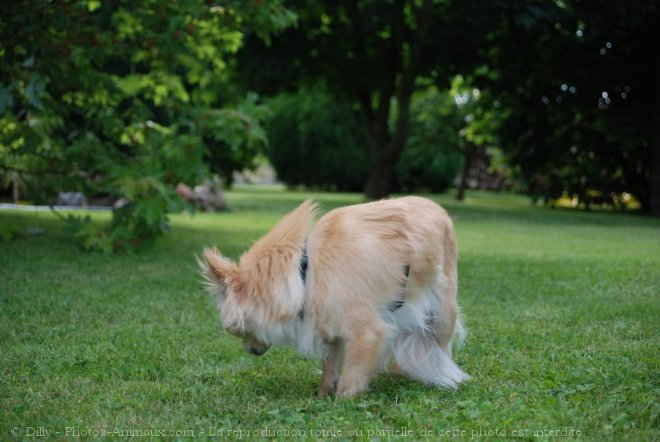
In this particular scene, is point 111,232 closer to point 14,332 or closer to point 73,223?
point 73,223

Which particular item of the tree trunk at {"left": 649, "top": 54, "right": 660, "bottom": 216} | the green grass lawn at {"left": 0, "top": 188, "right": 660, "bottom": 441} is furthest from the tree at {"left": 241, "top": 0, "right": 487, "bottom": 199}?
the green grass lawn at {"left": 0, "top": 188, "right": 660, "bottom": 441}

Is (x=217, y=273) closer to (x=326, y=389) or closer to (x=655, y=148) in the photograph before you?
(x=326, y=389)

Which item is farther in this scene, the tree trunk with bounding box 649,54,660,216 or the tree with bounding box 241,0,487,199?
the tree trunk with bounding box 649,54,660,216

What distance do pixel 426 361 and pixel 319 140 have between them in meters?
32.1

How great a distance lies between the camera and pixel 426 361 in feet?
14.9

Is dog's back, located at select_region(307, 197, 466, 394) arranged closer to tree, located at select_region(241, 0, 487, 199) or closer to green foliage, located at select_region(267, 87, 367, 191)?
tree, located at select_region(241, 0, 487, 199)

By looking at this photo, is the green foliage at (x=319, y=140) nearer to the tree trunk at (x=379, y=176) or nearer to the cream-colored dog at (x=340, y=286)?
the tree trunk at (x=379, y=176)

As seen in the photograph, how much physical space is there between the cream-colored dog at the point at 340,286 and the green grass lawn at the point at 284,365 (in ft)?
1.05

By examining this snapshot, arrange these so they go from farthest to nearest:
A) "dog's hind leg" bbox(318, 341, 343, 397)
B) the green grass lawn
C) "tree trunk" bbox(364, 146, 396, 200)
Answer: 1. "tree trunk" bbox(364, 146, 396, 200)
2. "dog's hind leg" bbox(318, 341, 343, 397)
3. the green grass lawn

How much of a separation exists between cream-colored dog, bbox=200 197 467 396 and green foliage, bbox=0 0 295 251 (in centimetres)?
557

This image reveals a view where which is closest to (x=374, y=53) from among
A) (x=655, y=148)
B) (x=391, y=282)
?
(x=655, y=148)

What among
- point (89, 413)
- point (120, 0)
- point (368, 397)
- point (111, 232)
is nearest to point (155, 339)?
point (89, 413)

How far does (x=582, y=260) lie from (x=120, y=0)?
7.69 meters

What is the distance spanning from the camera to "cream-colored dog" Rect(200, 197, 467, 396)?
398 centimetres
